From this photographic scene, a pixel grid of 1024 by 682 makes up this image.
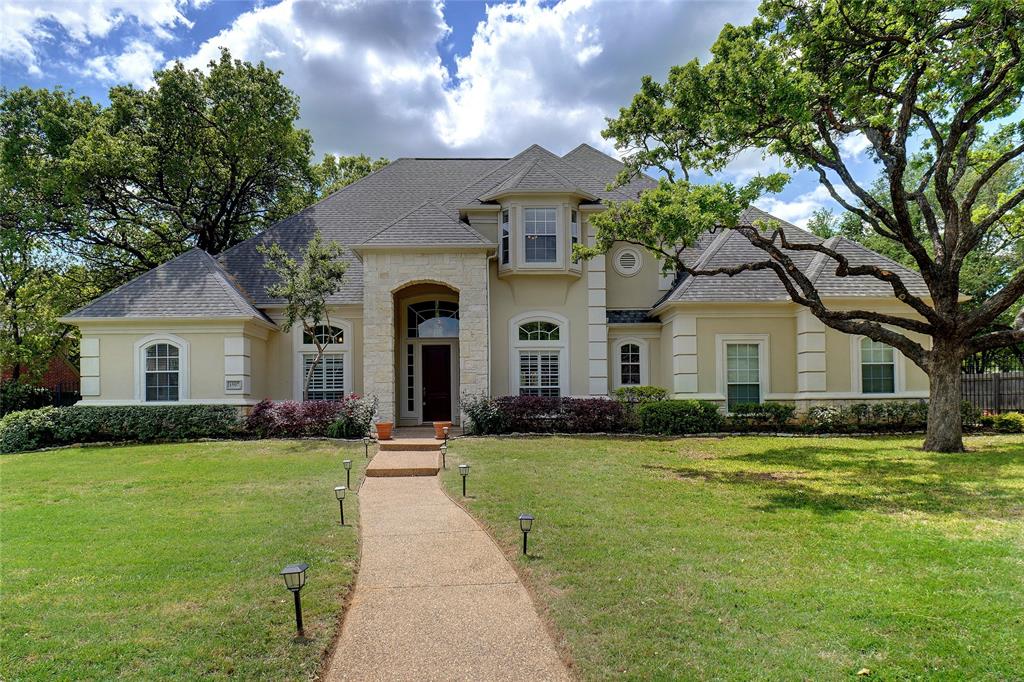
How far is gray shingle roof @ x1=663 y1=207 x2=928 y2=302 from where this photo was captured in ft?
56.0

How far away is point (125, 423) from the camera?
637 inches

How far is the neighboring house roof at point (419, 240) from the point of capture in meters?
17.1

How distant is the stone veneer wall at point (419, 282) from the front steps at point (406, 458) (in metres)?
2.40

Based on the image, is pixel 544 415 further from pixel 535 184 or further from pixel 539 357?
pixel 535 184

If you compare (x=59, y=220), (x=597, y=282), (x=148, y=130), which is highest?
(x=148, y=130)

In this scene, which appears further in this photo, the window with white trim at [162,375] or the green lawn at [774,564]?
the window with white trim at [162,375]

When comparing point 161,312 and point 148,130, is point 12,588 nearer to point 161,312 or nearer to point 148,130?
point 161,312

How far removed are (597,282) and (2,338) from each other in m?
21.4

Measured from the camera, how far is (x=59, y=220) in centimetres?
2128

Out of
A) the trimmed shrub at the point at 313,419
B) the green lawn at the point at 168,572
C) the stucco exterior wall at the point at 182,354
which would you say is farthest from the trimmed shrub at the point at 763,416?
the stucco exterior wall at the point at 182,354

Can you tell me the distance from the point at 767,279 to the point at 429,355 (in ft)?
35.0

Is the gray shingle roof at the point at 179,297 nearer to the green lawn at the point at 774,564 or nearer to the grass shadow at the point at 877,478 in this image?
the green lawn at the point at 774,564

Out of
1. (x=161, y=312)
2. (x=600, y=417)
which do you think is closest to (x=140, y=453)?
(x=161, y=312)

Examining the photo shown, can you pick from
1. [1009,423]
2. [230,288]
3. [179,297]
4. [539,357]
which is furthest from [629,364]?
[179,297]
